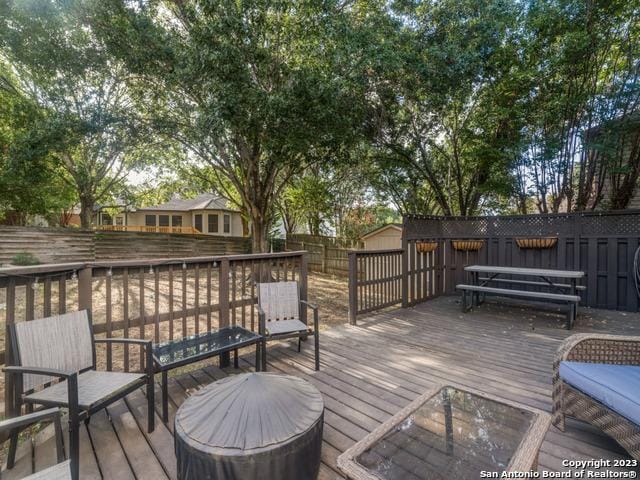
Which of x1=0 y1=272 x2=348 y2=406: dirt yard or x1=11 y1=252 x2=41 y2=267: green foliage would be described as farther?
x1=11 y1=252 x2=41 y2=267: green foliage

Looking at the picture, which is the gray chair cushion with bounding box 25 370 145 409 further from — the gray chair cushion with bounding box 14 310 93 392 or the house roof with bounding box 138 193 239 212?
the house roof with bounding box 138 193 239 212

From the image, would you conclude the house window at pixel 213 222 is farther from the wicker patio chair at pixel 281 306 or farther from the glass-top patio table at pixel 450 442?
the glass-top patio table at pixel 450 442

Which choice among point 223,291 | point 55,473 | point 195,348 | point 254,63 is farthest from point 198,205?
point 55,473

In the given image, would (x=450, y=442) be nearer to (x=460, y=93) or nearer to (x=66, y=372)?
(x=66, y=372)

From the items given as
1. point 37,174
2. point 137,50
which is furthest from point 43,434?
point 37,174

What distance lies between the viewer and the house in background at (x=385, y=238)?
8.45 m

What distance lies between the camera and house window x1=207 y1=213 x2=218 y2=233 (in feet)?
72.4

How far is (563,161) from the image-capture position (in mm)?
7051

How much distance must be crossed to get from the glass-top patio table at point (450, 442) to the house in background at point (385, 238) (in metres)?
6.56

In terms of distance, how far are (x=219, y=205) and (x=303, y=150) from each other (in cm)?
1535

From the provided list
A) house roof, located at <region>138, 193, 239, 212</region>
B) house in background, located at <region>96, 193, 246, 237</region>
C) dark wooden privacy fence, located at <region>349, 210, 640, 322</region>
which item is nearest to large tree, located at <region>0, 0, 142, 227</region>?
dark wooden privacy fence, located at <region>349, 210, 640, 322</region>

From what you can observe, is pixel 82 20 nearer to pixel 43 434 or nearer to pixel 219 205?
pixel 43 434

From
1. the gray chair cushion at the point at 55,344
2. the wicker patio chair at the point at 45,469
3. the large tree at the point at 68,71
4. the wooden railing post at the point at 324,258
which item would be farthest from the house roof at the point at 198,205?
the wicker patio chair at the point at 45,469

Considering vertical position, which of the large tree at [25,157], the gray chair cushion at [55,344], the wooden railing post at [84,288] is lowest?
the gray chair cushion at [55,344]
